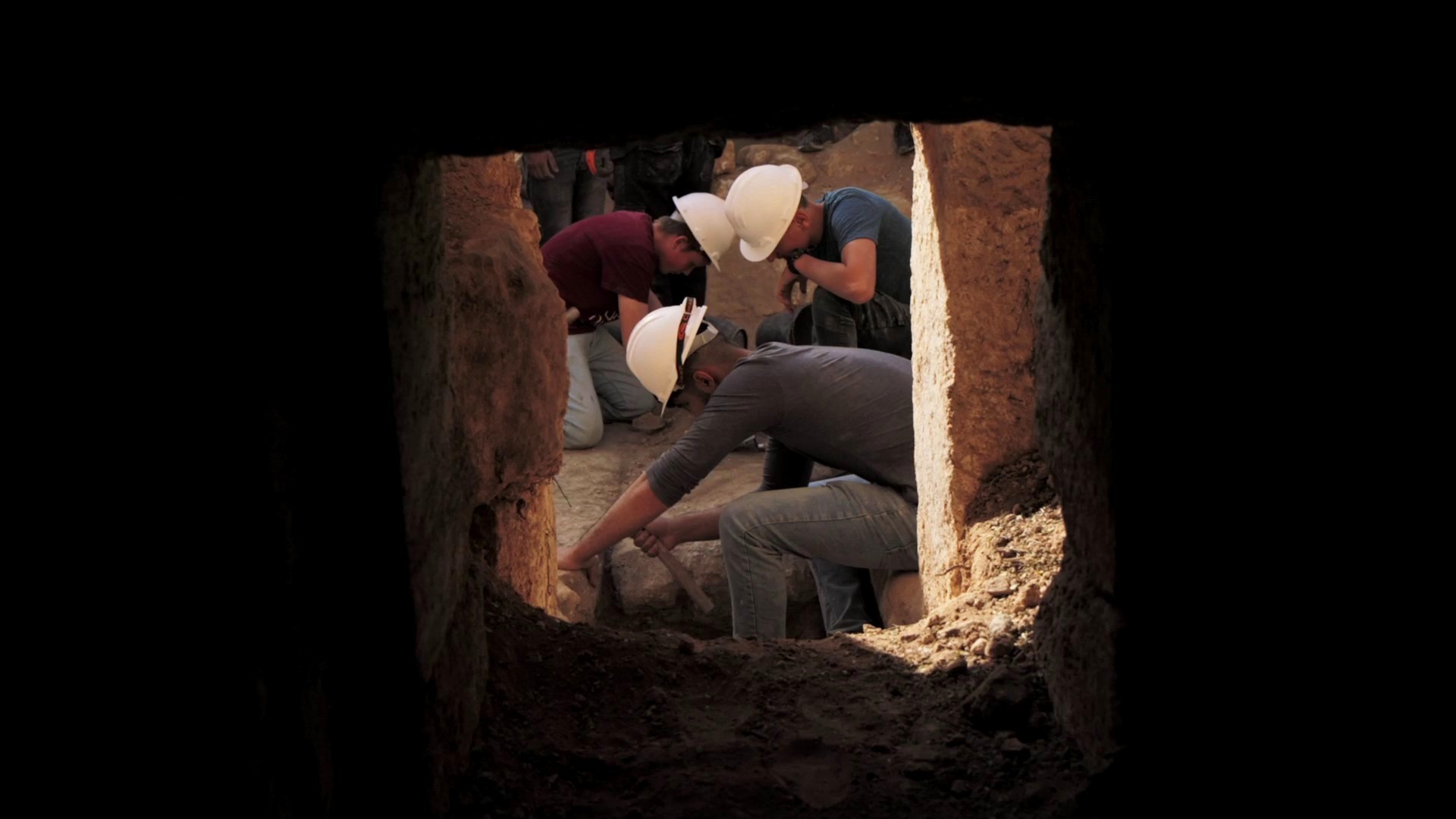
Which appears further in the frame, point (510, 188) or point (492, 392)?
point (510, 188)

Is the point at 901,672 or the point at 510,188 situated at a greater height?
the point at 510,188

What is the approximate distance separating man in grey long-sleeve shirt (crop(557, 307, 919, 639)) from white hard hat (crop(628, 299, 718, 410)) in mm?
40

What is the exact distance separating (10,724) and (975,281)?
2.37 meters

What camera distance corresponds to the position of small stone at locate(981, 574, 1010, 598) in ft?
9.17

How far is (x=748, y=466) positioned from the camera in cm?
650

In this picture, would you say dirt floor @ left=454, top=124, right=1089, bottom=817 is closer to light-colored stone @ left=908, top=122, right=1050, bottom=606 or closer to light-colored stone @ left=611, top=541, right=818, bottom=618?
light-colored stone @ left=908, top=122, right=1050, bottom=606

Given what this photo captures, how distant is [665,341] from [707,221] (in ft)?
4.65

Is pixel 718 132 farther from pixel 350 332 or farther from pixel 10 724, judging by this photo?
pixel 10 724

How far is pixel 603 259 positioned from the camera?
5906mm

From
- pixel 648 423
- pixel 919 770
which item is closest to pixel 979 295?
pixel 919 770

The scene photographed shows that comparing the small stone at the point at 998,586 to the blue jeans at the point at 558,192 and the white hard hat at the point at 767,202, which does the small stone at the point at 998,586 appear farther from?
the blue jeans at the point at 558,192

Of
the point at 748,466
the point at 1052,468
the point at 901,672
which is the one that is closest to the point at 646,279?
the point at 748,466

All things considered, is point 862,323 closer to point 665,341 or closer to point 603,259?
point 665,341

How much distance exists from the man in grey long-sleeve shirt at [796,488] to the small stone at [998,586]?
1.51 m
